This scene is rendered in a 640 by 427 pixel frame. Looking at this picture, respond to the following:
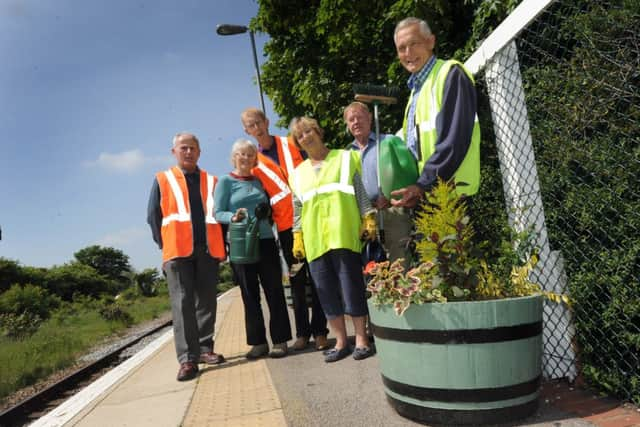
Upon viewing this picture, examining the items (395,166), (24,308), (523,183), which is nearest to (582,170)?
(523,183)

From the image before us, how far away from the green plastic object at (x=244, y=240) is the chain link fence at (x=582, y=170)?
2217mm

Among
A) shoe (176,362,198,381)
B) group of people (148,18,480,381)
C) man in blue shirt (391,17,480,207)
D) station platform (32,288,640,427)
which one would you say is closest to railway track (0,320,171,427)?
station platform (32,288,640,427)

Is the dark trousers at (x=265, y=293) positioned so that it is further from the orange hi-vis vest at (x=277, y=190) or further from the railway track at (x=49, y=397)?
the railway track at (x=49, y=397)

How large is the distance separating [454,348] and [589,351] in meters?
1.11

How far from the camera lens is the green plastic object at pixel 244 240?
451 centimetres

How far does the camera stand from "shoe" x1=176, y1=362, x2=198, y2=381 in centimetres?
434

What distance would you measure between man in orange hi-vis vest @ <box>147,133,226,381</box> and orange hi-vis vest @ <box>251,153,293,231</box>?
1.70 feet

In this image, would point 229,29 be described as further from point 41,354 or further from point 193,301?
point 193,301

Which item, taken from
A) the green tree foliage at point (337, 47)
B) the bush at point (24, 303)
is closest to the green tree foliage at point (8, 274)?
the bush at point (24, 303)

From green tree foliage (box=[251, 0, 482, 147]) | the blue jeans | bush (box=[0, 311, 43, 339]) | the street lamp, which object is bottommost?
bush (box=[0, 311, 43, 339])

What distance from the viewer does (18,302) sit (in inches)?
843

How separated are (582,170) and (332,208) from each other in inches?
71.4

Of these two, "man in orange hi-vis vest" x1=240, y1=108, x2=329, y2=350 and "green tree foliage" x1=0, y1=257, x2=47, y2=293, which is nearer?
"man in orange hi-vis vest" x1=240, y1=108, x2=329, y2=350

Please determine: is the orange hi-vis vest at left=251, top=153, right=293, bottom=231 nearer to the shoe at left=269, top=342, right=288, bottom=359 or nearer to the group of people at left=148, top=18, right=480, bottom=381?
the group of people at left=148, top=18, right=480, bottom=381
